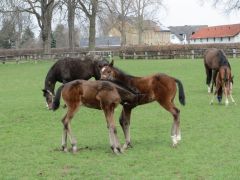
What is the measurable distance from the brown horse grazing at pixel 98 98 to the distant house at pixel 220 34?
335ft

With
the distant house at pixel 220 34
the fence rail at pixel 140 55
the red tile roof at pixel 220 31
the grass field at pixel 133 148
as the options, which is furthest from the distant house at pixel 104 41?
the grass field at pixel 133 148

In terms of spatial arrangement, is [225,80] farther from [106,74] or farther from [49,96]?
[106,74]

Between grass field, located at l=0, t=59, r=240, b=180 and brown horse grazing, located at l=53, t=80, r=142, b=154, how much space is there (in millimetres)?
414

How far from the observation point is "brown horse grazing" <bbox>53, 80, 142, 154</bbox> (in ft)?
28.9

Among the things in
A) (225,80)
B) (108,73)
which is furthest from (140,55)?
(108,73)

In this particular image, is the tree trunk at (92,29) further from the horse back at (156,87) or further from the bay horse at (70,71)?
the horse back at (156,87)

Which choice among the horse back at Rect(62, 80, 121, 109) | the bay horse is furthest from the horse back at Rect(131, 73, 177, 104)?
the bay horse

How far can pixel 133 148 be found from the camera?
365 inches

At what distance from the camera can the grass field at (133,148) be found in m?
7.47

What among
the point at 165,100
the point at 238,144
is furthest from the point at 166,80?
the point at 238,144

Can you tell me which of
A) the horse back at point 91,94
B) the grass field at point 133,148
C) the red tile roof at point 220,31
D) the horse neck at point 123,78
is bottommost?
the grass field at point 133,148

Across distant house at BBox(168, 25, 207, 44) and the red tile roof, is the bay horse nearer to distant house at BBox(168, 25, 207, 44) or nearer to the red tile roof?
the red tile roof

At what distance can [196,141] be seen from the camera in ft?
31.8

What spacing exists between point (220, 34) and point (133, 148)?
10561cm
